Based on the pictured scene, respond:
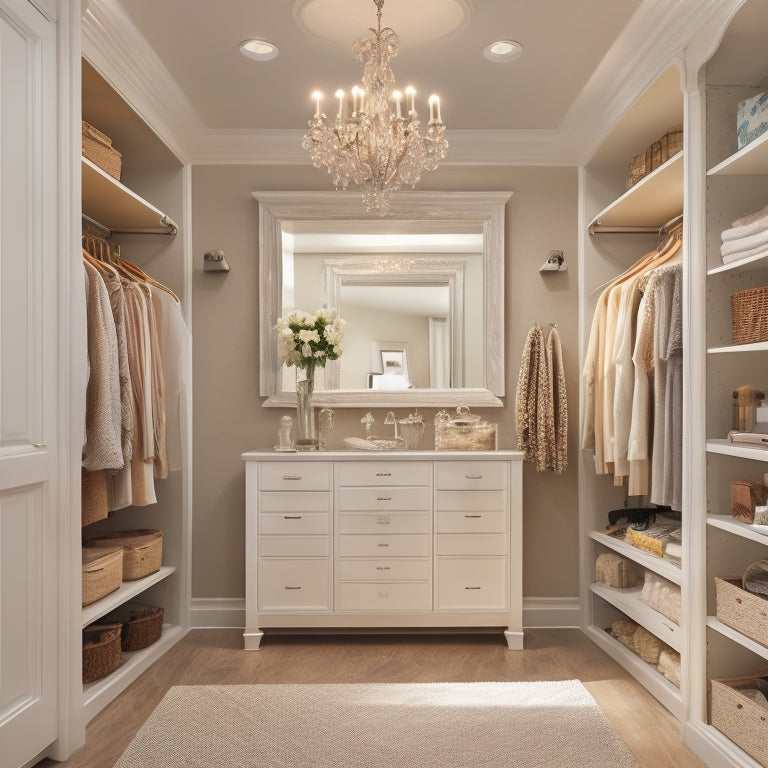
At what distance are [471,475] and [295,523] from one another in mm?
931

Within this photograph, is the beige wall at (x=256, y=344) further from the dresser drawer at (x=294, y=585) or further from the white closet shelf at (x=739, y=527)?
the white closet shelf at (x=739, y=527)

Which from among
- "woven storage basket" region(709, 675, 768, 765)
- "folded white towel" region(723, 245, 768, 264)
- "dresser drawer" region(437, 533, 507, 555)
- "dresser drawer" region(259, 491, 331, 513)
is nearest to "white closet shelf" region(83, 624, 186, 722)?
"dresser drawer" region(259, 491, 331, 513)

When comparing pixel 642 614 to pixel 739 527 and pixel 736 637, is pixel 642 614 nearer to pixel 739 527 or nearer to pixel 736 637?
pixel 736 637

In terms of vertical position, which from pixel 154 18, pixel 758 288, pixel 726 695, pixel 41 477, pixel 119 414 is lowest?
pixel 726 695

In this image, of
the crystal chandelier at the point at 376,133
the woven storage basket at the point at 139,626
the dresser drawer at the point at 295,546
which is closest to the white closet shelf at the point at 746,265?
the crystal chandelier at the point at 376,133

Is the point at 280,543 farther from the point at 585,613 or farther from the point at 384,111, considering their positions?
the point at 384,111

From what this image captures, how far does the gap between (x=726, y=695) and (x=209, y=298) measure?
10.2ft

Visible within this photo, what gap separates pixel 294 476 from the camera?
3535 mm

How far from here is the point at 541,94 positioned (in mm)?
3398

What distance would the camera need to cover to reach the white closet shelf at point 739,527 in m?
2.14

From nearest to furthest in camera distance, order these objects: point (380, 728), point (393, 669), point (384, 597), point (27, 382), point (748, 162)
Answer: point (27, 382) → point (748, 162) → point (380, 728) → point (393, 669) → point (384, 597)

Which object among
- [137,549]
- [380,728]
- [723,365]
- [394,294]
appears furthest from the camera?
[394,294]

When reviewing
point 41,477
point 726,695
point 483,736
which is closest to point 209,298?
point 41,477

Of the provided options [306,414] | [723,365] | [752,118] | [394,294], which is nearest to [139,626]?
[306,414]
